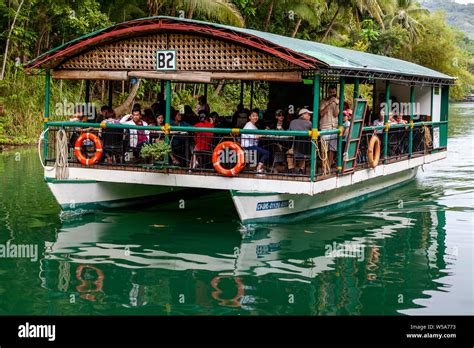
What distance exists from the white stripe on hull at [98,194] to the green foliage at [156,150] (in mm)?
1662

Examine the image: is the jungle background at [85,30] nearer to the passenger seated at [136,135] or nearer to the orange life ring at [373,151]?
the passenger seated at [136,135]

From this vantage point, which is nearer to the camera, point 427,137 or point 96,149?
point 96,149

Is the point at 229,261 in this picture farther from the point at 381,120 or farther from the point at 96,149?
the point at 381,120

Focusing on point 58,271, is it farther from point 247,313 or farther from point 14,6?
point 14,6

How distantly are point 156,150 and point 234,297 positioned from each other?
391 centimetres

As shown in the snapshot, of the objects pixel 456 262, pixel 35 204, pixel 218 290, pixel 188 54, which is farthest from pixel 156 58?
pixel 456 262

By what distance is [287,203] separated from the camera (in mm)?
12438

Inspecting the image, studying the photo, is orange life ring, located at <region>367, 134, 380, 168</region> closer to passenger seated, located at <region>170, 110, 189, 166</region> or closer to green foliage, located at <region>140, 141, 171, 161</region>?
passenger seated, located at <region>170, 110, 189, 166</region>

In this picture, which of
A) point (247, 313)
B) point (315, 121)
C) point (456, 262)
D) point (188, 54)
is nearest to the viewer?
point (247, 313)

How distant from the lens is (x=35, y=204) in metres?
14.3

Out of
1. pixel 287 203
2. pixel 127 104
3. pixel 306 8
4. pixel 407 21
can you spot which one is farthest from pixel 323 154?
pixel 407 21

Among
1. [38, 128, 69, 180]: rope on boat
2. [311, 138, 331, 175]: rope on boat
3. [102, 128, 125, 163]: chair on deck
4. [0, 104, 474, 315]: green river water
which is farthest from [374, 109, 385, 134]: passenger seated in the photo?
[38, 128, 69, 180]: rope on boat

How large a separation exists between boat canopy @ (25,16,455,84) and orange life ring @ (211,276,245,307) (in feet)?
11.4
